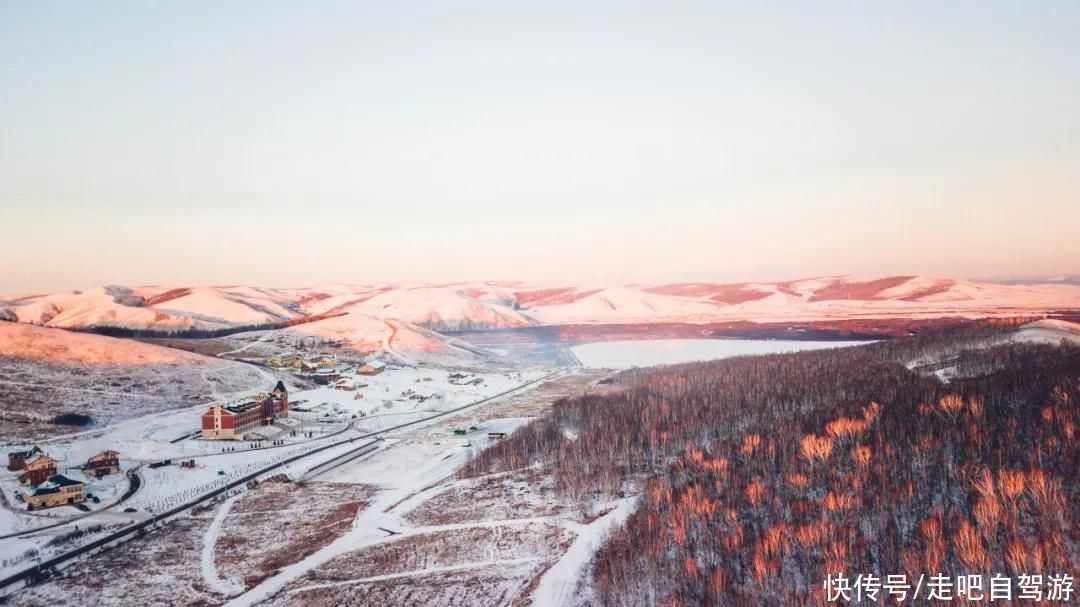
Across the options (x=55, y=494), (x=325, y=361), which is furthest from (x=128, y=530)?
(x=325, y=361)

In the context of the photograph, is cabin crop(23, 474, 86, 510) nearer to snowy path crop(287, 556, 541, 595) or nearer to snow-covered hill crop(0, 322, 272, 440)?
snow-covered hill crop(0, 322, 272, 440)

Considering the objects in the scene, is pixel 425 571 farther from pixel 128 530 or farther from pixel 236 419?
pixel 236 419

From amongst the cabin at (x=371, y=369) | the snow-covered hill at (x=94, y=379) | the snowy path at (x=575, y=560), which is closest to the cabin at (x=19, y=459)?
the snow-covered hill at (x=94, y=379)

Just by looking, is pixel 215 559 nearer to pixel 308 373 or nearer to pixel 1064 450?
pixel 1064 450

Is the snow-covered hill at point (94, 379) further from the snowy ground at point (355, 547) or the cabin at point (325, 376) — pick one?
the snowy ground at point (355, 547)

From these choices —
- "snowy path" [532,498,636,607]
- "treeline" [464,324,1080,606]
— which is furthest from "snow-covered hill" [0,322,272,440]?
"snowy path" [532,498,636,607]

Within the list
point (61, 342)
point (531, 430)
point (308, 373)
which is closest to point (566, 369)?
point (308, 373)
